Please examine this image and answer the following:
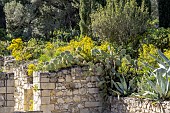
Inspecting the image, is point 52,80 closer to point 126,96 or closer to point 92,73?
point 92,73

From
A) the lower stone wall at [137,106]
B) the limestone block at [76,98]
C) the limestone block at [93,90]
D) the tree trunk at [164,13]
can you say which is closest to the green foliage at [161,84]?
the lower stone wall at [137,106]

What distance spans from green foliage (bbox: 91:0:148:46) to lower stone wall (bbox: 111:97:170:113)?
12.6ft

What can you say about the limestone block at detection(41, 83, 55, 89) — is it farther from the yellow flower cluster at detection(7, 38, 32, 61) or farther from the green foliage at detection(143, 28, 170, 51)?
the green foliage at detection(143, 28, 170, 51)

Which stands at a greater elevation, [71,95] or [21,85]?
[21,85]

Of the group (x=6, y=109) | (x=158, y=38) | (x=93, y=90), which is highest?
(x=158, y=38)

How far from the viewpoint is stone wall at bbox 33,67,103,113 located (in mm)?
10453

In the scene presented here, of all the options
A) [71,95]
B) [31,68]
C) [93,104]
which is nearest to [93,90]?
[93,104]

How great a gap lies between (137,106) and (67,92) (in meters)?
2.25

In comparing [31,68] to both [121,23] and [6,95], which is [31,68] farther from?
[121,23]

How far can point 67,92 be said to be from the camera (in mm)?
10750

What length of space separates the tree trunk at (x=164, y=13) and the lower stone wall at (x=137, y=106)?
32.3ft

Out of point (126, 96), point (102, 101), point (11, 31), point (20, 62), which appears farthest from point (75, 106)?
point (11, 31)

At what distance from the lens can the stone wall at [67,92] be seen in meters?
10.5

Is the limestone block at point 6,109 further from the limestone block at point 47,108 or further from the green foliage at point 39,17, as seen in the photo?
the green foliage at point 39,17
